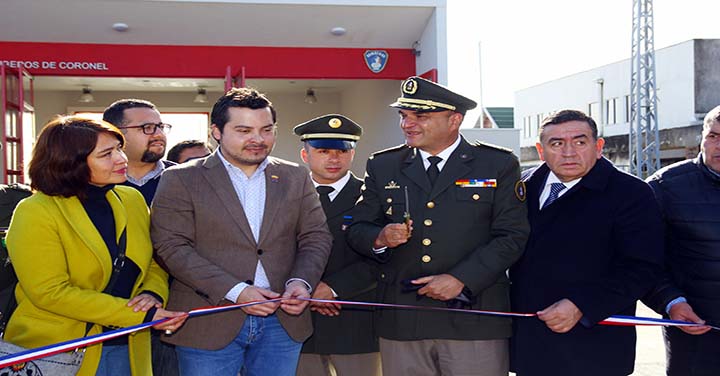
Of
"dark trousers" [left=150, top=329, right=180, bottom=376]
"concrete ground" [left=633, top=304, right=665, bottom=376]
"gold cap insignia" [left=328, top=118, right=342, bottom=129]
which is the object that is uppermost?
"gold cap insignia" [left=328, top=118, right=342, bottom=129]

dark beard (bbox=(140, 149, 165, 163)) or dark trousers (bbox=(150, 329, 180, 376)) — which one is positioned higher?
dark beard (bbox=(140, 149, 165, 163))

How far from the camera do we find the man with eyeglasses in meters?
3.90

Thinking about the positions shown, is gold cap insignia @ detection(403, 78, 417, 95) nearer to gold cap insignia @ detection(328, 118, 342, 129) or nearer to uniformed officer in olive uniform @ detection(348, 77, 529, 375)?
uniformed officer in olive uniform @ detection(348, 77, 529, 375)

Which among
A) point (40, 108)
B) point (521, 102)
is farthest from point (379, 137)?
point (521, 102)

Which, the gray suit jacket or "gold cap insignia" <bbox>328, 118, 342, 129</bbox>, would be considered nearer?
the gray suit jacket

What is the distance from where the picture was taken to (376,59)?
10258mm

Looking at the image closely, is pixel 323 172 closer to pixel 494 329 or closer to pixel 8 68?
pixel 494 329

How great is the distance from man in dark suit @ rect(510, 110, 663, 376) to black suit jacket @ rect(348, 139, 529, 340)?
0.13 m

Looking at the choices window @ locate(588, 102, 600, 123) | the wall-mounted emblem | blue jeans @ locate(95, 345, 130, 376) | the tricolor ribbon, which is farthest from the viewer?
window @ locate(588, 102, 600, 123)

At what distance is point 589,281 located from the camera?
3066 mm

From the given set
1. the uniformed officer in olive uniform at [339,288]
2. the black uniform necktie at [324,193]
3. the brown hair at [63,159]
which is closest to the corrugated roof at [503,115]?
the uniformed officer in olive uniform at [339,288]

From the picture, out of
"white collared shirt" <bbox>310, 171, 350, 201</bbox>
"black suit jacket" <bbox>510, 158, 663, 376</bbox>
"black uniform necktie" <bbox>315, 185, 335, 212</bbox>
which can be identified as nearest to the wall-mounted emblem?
"white collared shirt" <bbox>310, 171, 350, 201</bbox>

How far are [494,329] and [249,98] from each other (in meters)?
1.50

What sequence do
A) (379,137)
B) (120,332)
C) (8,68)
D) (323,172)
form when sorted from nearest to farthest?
(120,332), (323,172), (8,68), (379,137)
